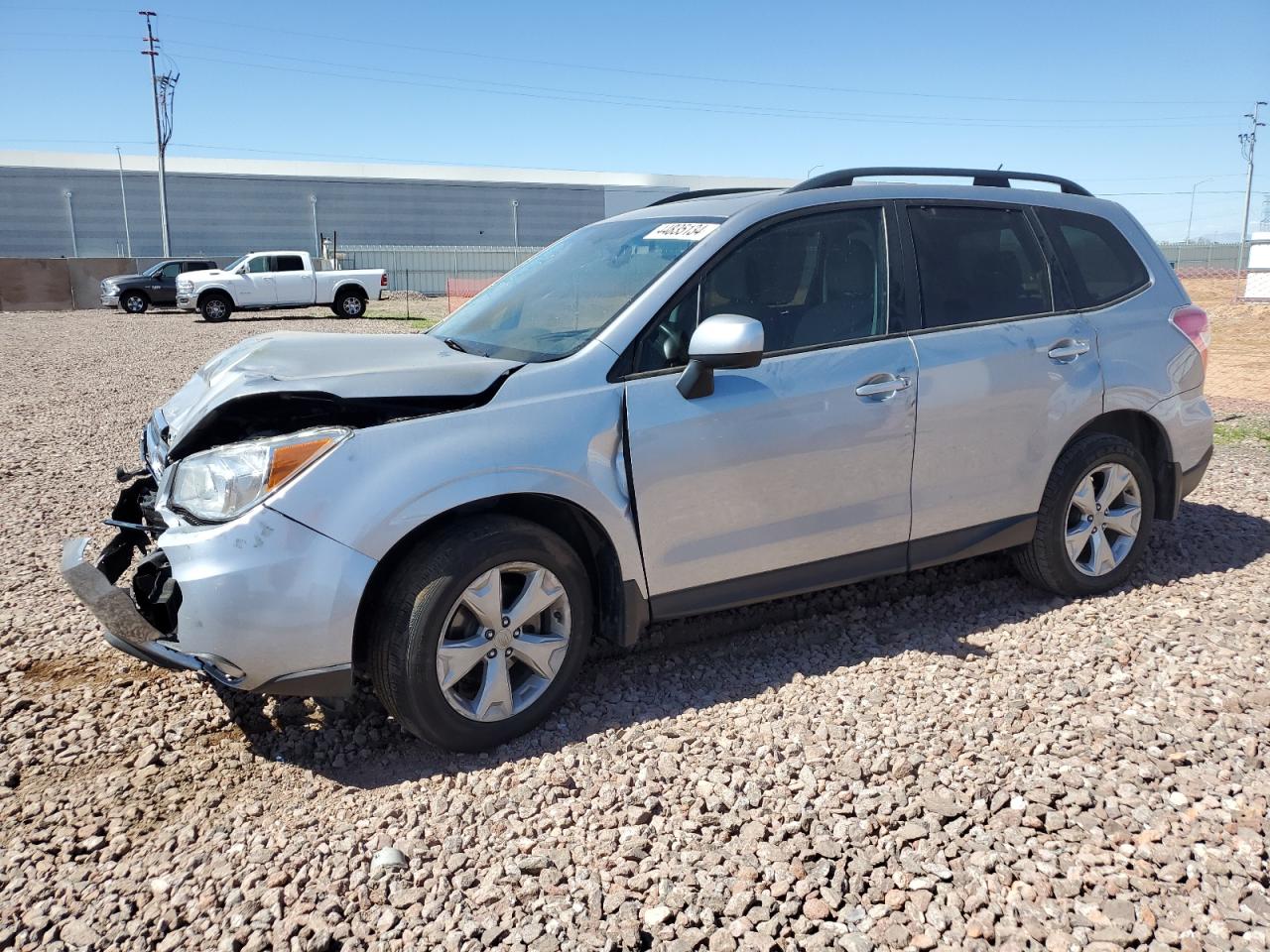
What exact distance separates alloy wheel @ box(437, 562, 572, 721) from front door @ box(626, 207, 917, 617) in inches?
15.9

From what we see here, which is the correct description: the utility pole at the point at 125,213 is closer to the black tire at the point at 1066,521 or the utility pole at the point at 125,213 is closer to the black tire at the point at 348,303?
the black tire at the point at 348,303

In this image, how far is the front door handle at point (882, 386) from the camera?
3840mm

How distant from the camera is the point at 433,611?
10.2 feet

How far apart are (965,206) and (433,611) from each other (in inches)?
115

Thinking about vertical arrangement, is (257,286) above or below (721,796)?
above

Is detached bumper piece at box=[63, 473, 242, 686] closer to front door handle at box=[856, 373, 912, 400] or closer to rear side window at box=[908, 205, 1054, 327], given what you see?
front door handle at box=[856, 373, 912, 400]

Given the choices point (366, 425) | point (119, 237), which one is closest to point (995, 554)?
point (366, 425)

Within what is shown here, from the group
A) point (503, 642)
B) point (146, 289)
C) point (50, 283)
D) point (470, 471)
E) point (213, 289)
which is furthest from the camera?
point (50, 283)

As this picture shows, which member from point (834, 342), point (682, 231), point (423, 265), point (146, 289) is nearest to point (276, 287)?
point (146, 289)

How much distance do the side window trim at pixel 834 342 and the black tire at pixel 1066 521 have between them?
1079 millimetres

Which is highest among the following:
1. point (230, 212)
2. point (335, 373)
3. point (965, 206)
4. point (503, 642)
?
point (230, 212)

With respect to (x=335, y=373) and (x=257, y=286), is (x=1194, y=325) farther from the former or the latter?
(x=257, y=286)

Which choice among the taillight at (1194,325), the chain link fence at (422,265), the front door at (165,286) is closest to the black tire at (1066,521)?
the taillight at (1194,325)

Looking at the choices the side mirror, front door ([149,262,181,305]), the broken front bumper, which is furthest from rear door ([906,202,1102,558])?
front door ([149,262,181,305])
